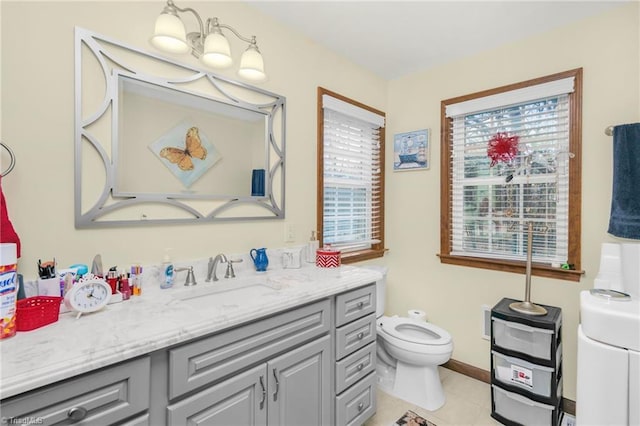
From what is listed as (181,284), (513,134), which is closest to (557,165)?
(513,134)

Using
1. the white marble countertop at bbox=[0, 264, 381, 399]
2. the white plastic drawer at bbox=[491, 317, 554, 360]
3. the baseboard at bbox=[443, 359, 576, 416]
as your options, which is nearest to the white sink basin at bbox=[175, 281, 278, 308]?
the white marble countertop at bbox=[0, 264, 381, 399]

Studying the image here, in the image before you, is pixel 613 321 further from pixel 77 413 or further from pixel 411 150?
pixel 77 413

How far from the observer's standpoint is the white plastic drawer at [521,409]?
5.81ft

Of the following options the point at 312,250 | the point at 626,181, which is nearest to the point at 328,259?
the point at 312,250

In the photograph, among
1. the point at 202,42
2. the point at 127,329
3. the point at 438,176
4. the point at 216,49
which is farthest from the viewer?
the point at 438,176

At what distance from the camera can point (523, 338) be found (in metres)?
1.89

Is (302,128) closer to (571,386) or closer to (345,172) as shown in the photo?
(345,172)

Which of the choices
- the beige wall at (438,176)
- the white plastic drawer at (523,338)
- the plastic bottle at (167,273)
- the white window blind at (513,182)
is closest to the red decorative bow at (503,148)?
the white window blind at (513,182)

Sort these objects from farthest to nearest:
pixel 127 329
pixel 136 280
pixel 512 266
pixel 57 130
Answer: pixel 512 266
pixel 136 280
pixel 57 130
pixel 127 329

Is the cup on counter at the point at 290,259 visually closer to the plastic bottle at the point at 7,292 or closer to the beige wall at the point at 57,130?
the beige wall at the point at 57,130

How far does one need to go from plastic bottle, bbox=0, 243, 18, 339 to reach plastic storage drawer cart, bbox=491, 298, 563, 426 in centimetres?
231

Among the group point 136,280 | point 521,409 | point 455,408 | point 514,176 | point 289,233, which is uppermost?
point 514,176

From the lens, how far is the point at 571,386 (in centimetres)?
200

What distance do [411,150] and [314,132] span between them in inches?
39.5
